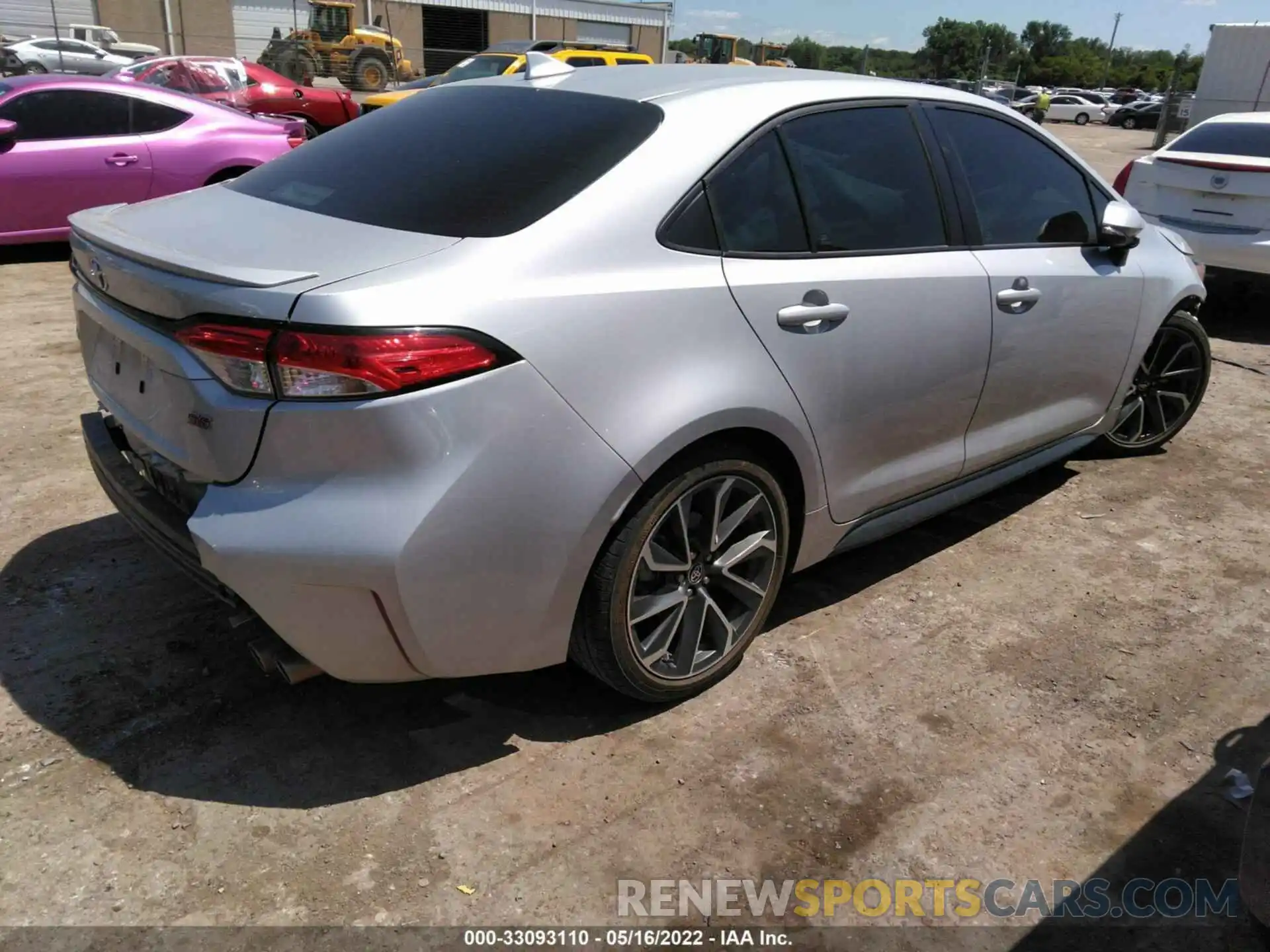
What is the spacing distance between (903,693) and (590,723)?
3.15 feet

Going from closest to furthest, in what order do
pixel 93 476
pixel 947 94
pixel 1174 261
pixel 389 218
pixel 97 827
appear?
pixel 97 827, pixel 389 218, pixel 947 94, pixel 93 476, pixel 1174 261

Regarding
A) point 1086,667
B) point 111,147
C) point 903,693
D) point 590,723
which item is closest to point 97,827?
point 590,723

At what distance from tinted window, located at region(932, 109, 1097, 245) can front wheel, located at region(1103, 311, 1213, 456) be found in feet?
3.41

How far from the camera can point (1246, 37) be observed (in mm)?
25000

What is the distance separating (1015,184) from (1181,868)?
2.34 metres

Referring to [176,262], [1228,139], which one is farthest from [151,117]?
[1228,139]

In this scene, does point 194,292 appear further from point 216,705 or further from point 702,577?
point 702,577

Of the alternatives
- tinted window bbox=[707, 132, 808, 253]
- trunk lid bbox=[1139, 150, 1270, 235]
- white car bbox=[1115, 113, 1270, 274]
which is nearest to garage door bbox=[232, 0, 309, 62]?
white car bbox=[1115, 113, 1270, 274]

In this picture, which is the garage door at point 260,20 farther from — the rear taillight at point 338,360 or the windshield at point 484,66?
the rear taillight at point 338,360

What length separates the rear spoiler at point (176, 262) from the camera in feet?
7.18

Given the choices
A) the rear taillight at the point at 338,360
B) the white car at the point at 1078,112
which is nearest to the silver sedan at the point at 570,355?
the rear taillight at the point at 338,360

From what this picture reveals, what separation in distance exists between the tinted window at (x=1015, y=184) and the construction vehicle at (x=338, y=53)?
86.8 feet

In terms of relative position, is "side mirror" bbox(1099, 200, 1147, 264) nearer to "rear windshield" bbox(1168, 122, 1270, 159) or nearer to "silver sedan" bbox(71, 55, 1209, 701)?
"silver sedan" bbox(71, 55, 1209, 701)

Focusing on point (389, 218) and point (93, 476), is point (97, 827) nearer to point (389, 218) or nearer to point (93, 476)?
point (389, 218)
